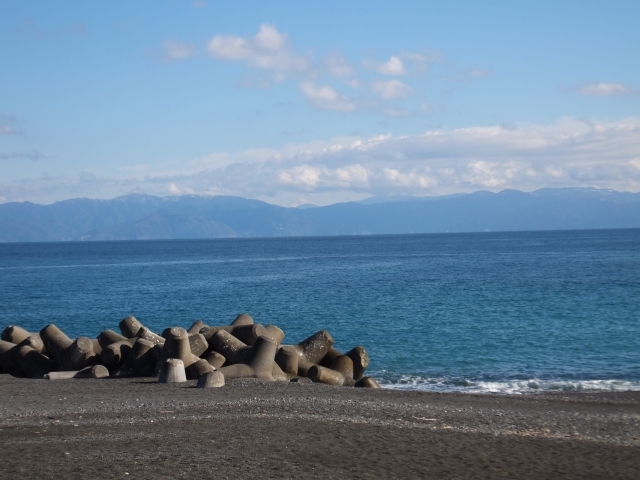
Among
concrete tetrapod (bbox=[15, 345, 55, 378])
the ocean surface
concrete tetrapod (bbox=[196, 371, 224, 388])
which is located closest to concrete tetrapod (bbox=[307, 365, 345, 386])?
the ocean surface

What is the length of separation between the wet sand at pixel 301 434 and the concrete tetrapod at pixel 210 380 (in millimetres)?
222

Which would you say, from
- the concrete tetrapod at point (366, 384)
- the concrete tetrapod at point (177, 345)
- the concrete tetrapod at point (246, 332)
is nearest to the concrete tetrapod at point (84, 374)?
the concrete tetrapod at point (177, 345)

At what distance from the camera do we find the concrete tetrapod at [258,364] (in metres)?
19.1

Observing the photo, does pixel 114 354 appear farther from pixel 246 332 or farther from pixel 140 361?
pixel 246 332

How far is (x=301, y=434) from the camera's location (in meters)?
11.9

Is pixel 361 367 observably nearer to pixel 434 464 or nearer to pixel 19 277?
pixel 434 464

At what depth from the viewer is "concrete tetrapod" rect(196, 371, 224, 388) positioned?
686 inches

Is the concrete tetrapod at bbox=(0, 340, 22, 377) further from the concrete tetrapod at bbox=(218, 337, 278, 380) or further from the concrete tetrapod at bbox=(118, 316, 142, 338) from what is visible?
the concrete tetrapod at bbox=(218, 337, 278, 380)

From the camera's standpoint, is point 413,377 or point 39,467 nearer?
point 39,467

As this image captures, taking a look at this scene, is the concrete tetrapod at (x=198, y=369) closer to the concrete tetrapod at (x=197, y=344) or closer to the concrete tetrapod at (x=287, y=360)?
the concrete tetrapod at (x=197, y=344)

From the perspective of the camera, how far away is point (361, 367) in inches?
852

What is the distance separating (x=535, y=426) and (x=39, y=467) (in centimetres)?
791

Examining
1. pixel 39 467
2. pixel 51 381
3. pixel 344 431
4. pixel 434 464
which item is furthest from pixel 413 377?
pixel 39 467

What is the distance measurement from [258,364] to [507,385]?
24.1 feet
